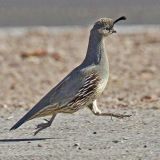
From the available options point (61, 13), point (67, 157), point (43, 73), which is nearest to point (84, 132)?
point (67, 157)

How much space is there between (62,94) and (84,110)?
2.52 meters

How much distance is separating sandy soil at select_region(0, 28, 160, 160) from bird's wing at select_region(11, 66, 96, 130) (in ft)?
1.18

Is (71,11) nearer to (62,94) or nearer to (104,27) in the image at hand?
(104,27)

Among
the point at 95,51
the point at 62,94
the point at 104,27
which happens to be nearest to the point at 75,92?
the point at 62,94

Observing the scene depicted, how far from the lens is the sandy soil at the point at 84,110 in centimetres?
1110

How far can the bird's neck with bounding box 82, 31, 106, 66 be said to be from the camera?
12.1m

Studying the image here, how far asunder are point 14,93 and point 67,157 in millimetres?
6255

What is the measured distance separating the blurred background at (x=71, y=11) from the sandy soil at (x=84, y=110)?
12.6 ft

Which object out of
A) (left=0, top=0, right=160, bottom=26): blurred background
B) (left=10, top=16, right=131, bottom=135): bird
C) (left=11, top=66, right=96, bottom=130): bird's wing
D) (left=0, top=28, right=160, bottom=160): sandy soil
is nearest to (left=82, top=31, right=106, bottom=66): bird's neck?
(left=10, top=16, right=131, bottom=135): bird

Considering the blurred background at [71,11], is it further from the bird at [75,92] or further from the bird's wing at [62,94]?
the bird's wing at [62,94]

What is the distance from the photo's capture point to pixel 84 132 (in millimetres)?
12102

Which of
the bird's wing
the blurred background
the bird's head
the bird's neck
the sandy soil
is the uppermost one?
the bird's head

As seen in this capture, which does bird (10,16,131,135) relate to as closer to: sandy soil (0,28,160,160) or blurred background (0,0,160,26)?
sandy soil (0,28,160,160)

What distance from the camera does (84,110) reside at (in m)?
14.2
